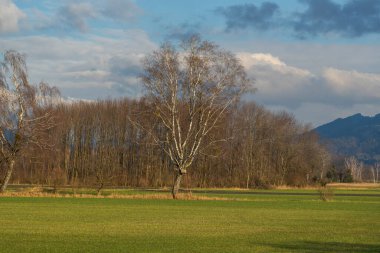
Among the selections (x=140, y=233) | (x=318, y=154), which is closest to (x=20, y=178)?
(x=318, y=154)

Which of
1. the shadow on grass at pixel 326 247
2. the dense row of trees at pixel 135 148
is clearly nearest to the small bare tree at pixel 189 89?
the dense row of trees at pixel 135 148

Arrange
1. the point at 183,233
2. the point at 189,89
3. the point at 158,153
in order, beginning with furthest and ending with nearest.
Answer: the point at 158,153
the point at 189,89
the point at 183,233

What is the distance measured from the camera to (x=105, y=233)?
24.7 metres

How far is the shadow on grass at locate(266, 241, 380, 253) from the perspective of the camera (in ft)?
65.3

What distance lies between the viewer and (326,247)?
67.9ft

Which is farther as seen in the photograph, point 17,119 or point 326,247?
point 17,119

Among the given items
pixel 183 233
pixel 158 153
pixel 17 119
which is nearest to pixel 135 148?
pixel 158 153

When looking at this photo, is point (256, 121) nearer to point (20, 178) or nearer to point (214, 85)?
point (20, 178)

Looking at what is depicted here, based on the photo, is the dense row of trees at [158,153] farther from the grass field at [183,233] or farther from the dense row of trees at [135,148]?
the grass field at [183,233]

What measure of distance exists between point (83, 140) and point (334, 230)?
94287mm

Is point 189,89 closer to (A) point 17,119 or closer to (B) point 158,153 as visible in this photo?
(A) point 17,119

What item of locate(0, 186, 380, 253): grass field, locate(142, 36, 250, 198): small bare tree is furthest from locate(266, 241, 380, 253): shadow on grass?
locate(142, 36, 250, 198): small bare tree

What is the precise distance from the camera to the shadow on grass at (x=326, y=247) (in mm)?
19891

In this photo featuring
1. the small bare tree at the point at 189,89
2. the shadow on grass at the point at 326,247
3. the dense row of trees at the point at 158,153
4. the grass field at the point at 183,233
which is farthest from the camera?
the dense row of trees at the point at 158,153
